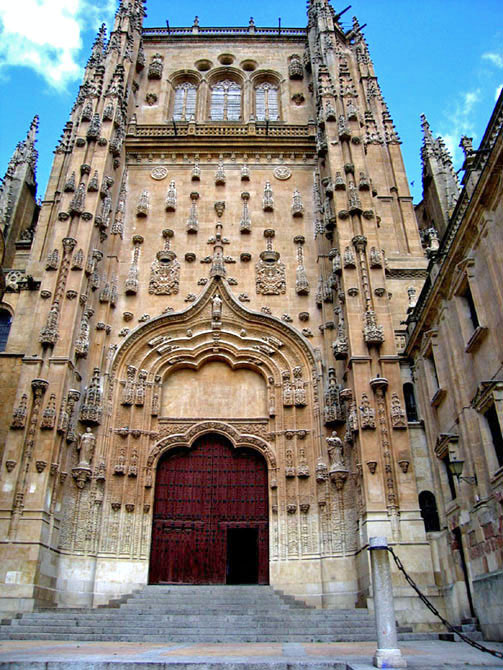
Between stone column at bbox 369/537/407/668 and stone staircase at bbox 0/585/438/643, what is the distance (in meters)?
4.41

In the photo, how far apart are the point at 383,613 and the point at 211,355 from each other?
13.0 metres

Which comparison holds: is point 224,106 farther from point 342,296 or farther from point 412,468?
point 412,468

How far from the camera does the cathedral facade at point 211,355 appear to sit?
15.7 m

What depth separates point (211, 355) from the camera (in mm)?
19859

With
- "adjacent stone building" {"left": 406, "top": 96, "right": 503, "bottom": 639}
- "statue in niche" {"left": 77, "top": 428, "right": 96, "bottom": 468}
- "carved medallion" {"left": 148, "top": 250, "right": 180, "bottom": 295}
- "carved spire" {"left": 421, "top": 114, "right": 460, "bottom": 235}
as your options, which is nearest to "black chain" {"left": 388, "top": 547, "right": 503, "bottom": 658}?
"adjacent stone building" {"left": 406, "top": 96, "right": 503, "bottom": 639}

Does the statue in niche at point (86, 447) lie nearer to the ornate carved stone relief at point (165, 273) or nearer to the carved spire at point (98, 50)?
the ornate carved stone relief at point (165, 273)

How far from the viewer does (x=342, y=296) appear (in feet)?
60.3

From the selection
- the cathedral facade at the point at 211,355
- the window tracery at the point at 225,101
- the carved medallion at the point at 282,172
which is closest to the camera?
the cathedral facade at the point at 211,355

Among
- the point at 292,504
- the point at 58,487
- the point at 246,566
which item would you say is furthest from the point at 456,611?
the point at 58,487

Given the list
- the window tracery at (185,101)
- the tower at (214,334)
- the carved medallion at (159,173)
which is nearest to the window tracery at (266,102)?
the tower at (214,334)

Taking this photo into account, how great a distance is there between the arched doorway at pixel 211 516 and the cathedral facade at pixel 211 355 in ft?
0.20

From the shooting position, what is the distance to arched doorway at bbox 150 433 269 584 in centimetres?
1723

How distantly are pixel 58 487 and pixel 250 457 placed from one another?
6.09 meters

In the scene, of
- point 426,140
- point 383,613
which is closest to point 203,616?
point 383,613
